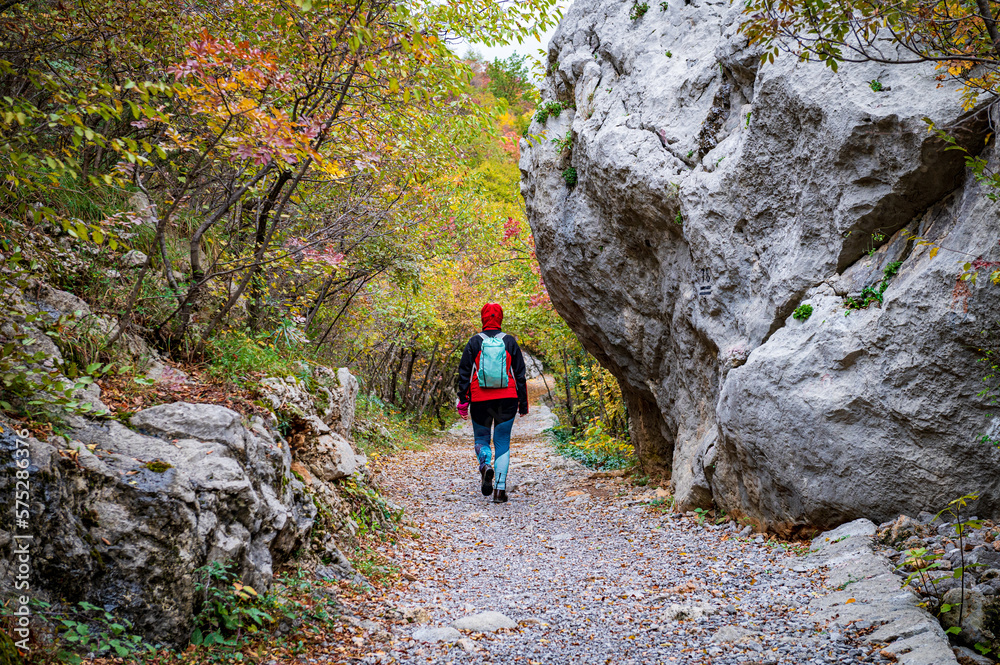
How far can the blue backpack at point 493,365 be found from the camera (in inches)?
314

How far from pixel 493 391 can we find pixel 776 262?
3935mm

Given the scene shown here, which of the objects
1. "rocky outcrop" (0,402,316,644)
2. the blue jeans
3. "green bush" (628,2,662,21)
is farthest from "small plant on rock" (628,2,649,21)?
"rocky outcrop" (0,402,316,644)

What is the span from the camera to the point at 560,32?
9.75 meters

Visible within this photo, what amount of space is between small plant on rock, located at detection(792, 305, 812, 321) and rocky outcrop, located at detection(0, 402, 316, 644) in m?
4.80

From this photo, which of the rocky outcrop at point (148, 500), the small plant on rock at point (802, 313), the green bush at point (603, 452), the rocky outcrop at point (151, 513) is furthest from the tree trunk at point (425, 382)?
the rocky outcrop at point (151, 513)

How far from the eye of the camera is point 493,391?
807cm

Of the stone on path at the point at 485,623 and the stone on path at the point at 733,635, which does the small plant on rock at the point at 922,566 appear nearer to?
the stone on path at the point at 733,635

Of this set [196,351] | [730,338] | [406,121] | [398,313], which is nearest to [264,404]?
[196,351]

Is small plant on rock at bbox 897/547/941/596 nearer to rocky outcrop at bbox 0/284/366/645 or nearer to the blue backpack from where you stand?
rocky outcrop at bbox 0/284/366/645

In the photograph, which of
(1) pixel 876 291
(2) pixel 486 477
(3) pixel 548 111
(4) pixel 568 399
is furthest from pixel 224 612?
(4) pixel 568 399

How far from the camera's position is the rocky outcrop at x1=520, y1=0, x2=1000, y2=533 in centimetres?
437

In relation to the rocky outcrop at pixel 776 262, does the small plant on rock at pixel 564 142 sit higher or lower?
higher

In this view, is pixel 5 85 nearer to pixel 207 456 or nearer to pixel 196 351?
pixel 196 351

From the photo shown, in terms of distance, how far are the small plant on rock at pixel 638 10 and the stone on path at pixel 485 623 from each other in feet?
26.7
